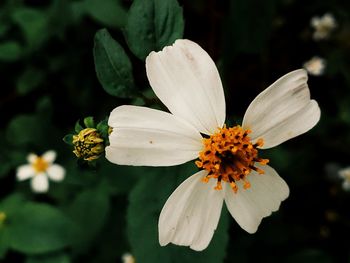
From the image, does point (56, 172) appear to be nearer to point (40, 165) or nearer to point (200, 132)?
point (40, 165)

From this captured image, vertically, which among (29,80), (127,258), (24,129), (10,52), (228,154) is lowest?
(127,258)

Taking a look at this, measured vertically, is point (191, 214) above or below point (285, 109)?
below

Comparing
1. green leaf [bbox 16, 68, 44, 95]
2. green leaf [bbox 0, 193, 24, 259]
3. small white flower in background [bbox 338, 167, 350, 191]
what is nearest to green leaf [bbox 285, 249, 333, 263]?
small white flower in background [bbox 338, 167, 350, 191]

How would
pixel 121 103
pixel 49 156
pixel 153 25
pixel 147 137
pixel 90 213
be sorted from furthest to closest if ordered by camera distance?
pixel 49 156
pixel 121 103
pixel 90 213
pixel 153 25
pixel 147 137

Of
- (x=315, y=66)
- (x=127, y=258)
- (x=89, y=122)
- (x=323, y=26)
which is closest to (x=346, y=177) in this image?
(x=315, y=66)

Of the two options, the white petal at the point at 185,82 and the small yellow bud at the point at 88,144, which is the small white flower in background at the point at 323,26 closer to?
the white petal at the point at 185,82

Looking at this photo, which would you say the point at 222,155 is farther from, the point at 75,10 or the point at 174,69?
the point at 75,10

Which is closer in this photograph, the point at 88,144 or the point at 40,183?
the point at 88,144

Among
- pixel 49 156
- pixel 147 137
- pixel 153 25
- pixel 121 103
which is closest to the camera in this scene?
pixel 147 137

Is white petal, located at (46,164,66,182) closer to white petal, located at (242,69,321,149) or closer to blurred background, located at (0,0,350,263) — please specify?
blurred background, located at (0,0,350,263)

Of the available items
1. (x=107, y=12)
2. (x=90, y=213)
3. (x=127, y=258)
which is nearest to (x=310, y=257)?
(x=127, y=258)
